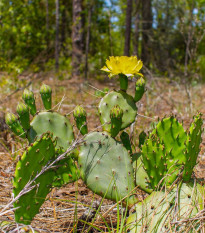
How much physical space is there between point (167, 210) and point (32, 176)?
493 millimetres

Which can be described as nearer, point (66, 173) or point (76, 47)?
point (66, 173)

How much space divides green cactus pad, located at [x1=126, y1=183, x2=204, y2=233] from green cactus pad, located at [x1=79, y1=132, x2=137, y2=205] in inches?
4.1

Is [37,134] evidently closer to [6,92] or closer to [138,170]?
[138,170]

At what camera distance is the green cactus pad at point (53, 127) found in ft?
4.06

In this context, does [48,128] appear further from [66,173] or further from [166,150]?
[166,150]

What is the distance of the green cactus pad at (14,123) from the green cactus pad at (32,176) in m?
0.21

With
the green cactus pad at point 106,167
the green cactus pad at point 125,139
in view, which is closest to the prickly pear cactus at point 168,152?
the green cactus pad at point 106,167

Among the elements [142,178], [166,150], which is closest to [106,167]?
[142,178]

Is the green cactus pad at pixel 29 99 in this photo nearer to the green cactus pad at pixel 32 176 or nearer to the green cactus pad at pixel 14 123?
the green cactus pad at pixel 14 123

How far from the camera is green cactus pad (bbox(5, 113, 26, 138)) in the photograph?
3.90 ft

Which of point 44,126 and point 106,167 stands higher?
point 44,126

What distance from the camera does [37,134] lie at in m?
1.24

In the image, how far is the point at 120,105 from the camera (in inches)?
49.6

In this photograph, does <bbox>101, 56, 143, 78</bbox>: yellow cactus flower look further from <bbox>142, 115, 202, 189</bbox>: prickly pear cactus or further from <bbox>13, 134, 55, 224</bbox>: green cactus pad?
<bbox>13, 134, 55, 224</bbox>: green cactus pad
